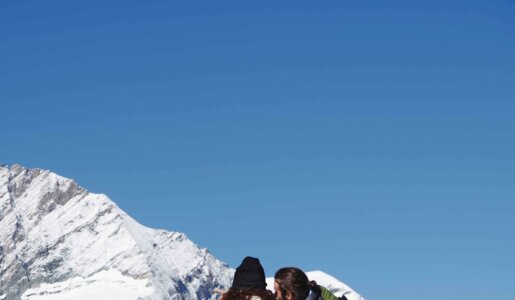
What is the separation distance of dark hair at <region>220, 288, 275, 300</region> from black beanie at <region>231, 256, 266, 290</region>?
4.55 feet

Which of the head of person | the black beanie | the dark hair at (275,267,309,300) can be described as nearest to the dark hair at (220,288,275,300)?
the head of person

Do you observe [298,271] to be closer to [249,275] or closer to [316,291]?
[249,275]

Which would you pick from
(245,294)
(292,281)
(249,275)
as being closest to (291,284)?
(292,281)

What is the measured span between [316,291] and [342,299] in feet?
6.12

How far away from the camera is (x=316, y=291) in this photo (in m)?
13.3

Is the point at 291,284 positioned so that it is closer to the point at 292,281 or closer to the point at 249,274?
the point at 292,281

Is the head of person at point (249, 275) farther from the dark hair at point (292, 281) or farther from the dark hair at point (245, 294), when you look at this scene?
the dark hair at point (245, 294)

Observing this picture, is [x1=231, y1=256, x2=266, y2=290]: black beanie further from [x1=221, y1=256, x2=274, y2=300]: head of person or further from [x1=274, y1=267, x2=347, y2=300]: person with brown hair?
[x1=274, y1=267, x2=347, y2=300]: person with brown hair

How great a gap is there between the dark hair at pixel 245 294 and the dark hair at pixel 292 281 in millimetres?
1499

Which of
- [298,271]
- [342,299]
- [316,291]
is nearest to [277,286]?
[298,271]

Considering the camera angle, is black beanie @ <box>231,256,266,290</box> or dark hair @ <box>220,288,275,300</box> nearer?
dark hair @ <box>220,288,275,300</box>

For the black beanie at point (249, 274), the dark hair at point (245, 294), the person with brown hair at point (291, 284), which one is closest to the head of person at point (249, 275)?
the black beanie at point (249, 274)

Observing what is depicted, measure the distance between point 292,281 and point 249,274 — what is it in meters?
0.51

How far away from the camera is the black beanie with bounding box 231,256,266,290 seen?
1182cm
